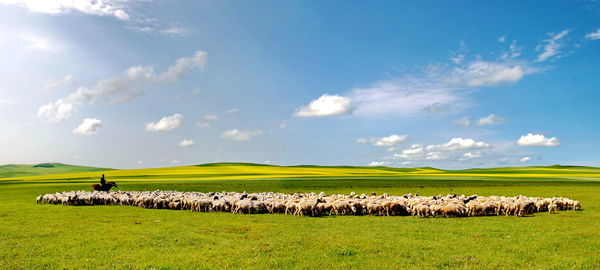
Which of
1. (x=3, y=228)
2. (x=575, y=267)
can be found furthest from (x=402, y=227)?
(x=3, y=228)

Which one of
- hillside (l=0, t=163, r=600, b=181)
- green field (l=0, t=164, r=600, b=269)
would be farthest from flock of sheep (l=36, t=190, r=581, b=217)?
hillside (l=0, t=163, r=600, b=181)

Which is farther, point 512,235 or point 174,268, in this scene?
point 512,235

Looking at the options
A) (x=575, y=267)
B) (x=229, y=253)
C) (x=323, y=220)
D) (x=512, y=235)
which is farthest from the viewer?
(x=323, y=220)

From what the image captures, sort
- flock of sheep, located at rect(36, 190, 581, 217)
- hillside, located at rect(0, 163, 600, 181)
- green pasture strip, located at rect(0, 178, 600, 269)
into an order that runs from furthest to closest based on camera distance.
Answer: hillside, located at rect(0, 163, 600, 181)
flock of sheep, located at rect(36, 190, 581, 217)
green pasture strip, located at rect(0, 178, 600, 269)

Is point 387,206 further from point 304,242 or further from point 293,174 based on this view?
point 293,174

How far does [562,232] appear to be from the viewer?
1491 cm

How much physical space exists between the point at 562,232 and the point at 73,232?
18.3 meters

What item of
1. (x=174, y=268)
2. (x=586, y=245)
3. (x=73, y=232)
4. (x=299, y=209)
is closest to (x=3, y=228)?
(x=73, y=232)

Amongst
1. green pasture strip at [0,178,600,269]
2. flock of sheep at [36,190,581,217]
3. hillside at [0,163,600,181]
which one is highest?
hillside at [0,163,600,181]

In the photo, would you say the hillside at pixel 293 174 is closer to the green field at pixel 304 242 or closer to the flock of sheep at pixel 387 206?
the flock of sheep at pixel 387 206

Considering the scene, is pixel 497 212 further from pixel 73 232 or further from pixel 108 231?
pixel 73 232

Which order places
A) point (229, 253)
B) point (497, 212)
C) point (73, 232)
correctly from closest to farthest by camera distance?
point (229, 253)
point (73, 232)
point (497, 212)

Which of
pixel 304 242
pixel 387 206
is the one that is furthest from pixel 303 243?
pixel 387 206

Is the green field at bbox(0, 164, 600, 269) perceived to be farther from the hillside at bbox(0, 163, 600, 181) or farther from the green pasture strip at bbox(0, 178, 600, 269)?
the hillside at bbox(0, 163, 600, 181)
